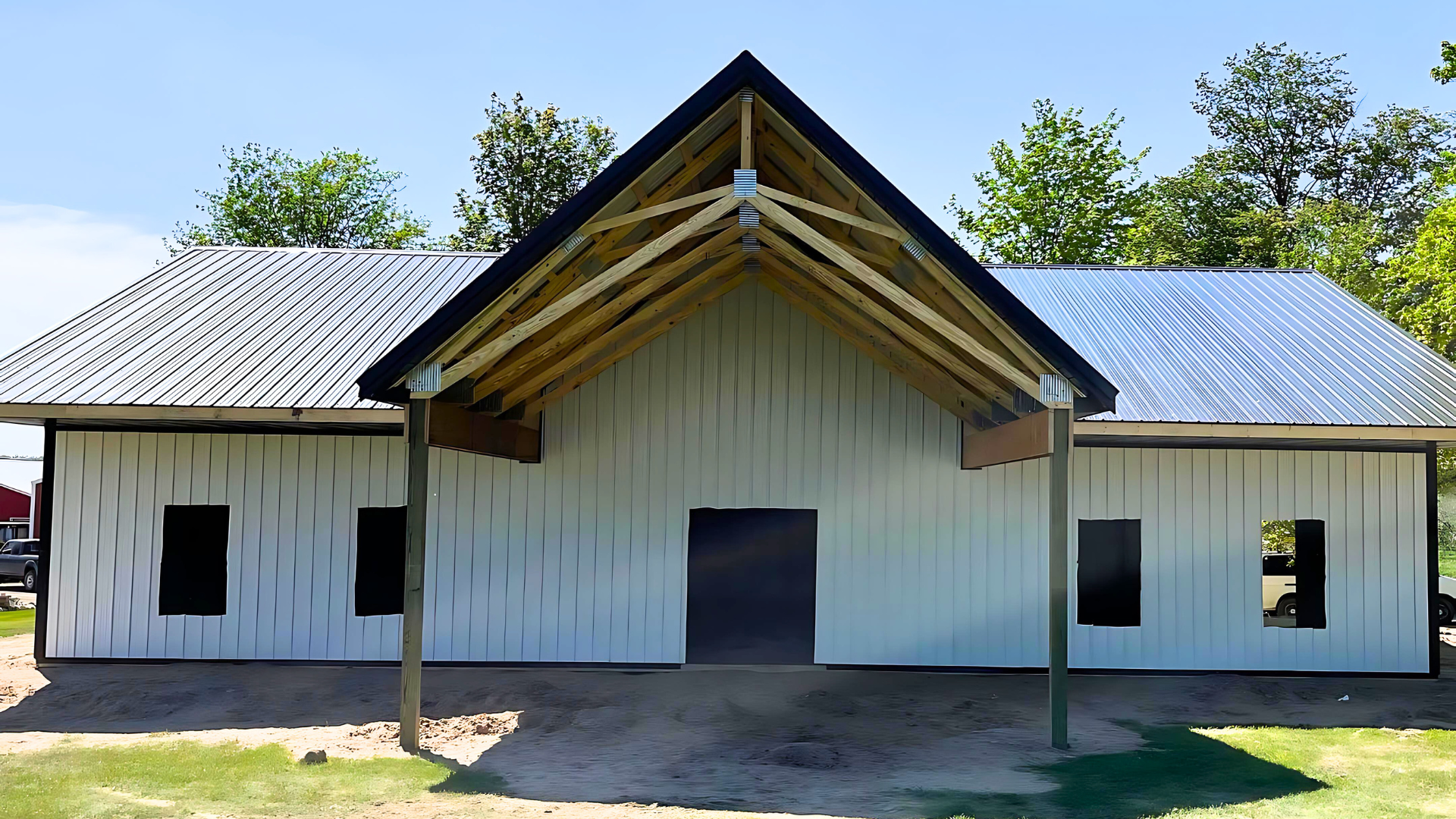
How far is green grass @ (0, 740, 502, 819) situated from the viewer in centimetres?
750

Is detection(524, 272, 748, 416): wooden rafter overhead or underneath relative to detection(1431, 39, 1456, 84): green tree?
underneath

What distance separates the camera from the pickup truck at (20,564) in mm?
30266

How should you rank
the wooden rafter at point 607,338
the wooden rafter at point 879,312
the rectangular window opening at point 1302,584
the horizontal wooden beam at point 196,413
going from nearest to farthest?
the wooden rafter at point 879,312
the wooden rafter at point 607,338
the horizontal wooden beam at point 196,413
the rectangular window opening at point 1302,584

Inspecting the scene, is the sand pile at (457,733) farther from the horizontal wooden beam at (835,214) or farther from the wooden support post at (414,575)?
the horizontal wooden beam at (835,214)

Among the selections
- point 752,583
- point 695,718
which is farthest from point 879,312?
point 752,583

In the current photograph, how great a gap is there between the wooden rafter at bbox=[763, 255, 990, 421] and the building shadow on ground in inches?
154

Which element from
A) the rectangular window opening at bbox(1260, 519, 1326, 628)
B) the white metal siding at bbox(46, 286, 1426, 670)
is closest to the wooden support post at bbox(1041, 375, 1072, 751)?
the white metal siding at bbox(46, 286, 1426, 670)

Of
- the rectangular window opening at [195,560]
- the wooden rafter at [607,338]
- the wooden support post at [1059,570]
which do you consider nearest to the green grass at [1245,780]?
the wooden support post at [1059,570]

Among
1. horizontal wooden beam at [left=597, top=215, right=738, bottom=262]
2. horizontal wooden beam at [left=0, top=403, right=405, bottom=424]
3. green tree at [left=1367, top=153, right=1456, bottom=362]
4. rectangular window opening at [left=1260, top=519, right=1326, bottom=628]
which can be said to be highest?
green tree at [left=1367, top=153, right=1456, bottom=362]

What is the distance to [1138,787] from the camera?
8.08m

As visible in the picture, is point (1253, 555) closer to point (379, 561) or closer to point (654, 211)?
point (654, 211)

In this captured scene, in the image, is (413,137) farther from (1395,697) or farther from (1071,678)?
(1395,697)

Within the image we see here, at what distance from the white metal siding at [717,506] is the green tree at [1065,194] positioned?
906 inches

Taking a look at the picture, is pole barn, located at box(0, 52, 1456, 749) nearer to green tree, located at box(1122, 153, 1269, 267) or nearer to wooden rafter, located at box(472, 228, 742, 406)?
wooden rafter, located at box(472, 228, 742, 406)
